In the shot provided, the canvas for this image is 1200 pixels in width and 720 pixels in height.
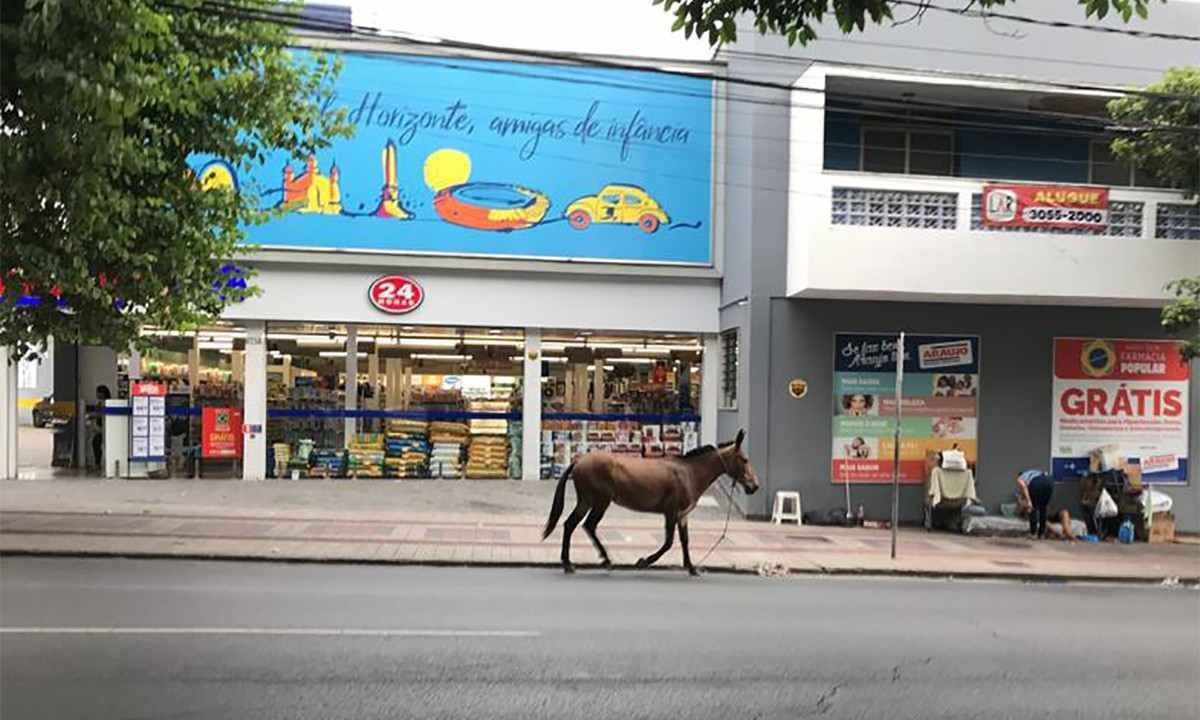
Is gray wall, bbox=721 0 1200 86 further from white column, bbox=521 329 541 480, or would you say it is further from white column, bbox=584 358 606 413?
white column, bbox=521 329 541 480

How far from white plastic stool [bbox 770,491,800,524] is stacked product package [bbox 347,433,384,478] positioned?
24.2 ft

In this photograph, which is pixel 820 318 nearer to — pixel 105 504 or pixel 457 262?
pixel 457 262

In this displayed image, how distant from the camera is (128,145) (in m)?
6.48

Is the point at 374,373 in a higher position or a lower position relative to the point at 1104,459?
higher

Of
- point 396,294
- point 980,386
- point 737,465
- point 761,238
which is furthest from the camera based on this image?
point 396,294

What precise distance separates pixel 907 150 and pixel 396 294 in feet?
31.3

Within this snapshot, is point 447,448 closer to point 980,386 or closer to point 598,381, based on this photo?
point 598,381

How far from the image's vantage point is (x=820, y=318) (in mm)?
15672

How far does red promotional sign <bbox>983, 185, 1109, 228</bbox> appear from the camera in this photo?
47.8 ft

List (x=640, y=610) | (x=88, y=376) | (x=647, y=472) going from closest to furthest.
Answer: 1. (x=640, y=610)
2. (x=647, y=472)
3. (x=88, y=376)

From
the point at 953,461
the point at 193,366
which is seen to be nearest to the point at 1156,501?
the point at 953,461

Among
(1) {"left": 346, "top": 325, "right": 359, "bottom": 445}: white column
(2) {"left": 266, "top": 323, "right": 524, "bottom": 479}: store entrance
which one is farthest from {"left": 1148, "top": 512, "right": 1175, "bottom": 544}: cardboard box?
(1) {"left": 346, "top": 325, "right": 359, "bottom": 445}: white column

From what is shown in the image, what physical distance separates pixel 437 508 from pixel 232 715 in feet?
32.1

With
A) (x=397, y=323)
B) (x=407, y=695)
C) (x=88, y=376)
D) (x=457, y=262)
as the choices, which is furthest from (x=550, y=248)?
(x=407, y=695)
